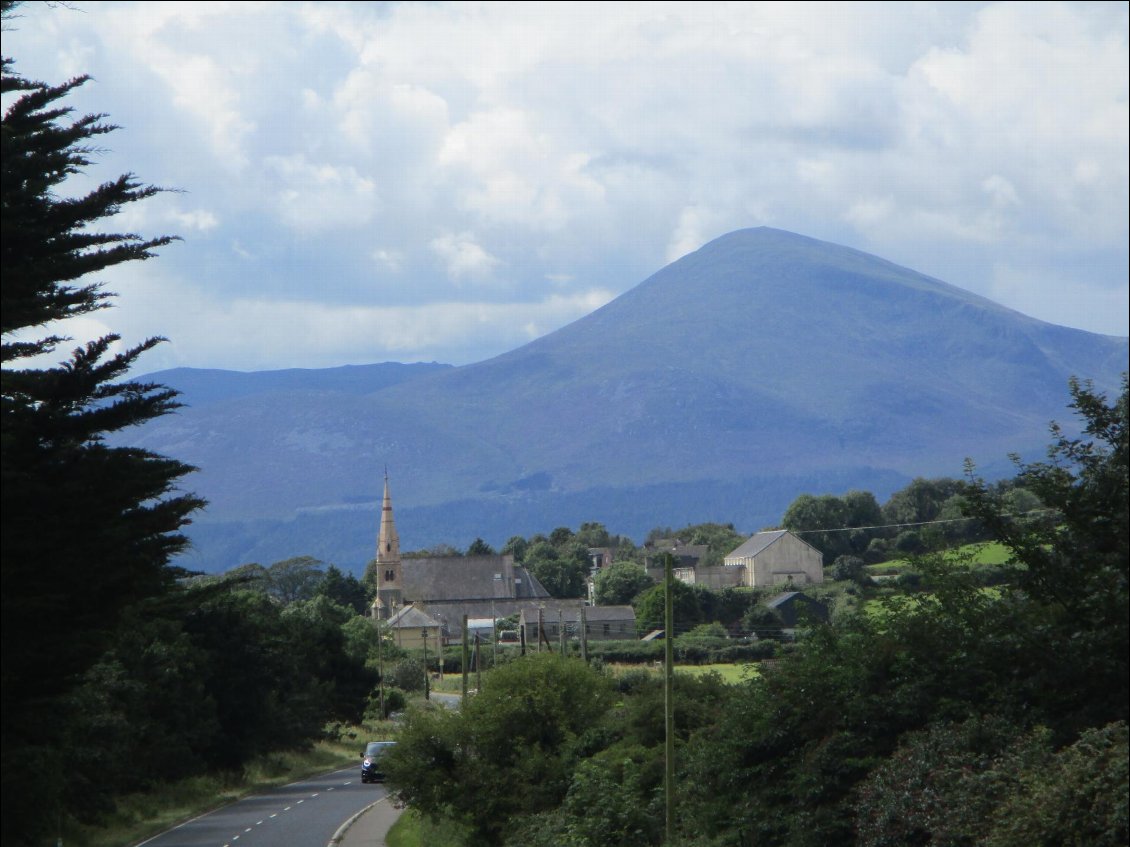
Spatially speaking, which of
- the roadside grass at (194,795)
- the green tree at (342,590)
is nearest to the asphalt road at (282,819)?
the roadside grass at (194,795)

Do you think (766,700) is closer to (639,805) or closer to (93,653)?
(639,805)

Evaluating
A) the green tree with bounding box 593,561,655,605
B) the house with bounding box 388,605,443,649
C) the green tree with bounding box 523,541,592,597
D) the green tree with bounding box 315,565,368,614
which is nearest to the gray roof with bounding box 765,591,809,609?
the green tree with bounding box 593,561,655,605

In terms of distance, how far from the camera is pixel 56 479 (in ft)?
51.3

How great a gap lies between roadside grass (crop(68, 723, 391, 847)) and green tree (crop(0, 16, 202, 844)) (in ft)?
52.0

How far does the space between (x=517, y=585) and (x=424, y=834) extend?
12658 centimetres

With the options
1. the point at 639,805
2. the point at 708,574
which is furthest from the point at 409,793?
the point at 708,574

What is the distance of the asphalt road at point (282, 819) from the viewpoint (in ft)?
112

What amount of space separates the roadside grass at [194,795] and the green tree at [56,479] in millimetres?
15845

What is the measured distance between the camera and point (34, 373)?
1731 cm

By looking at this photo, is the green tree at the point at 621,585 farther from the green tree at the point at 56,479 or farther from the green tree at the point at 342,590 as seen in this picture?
the green tree at the point at 56,479

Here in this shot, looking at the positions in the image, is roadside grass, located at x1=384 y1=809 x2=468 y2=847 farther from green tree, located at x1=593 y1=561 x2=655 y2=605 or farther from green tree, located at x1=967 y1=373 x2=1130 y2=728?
green tree, located at x1=593 y1=561 x2=655 y2=605

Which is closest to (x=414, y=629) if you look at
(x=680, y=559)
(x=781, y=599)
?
(x=680, y=559)

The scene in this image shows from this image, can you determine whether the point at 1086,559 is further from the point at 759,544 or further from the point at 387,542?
the point at 387,542

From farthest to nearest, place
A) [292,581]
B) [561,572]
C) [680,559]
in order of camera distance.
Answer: [561,572]
[292,581]
[680,559]
